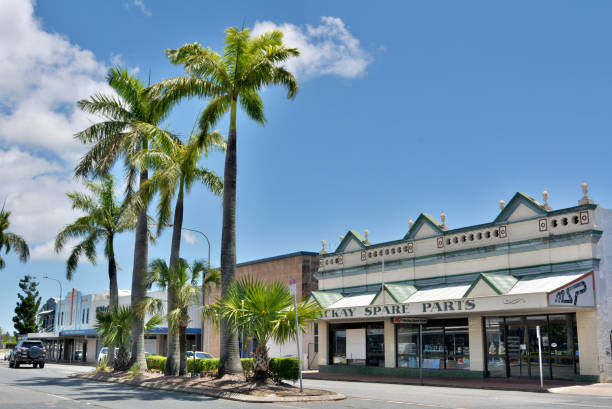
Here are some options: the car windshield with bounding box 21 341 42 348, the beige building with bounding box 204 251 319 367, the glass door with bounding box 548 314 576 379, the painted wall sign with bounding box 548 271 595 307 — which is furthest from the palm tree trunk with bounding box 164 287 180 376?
the car windshield with bounding box 21 341 42 348

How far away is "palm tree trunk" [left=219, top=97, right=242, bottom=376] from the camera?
21.1m

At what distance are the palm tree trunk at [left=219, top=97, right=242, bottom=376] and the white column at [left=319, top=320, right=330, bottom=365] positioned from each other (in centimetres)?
1490

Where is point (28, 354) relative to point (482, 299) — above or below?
below

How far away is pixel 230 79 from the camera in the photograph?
926 inches

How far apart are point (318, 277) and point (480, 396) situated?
1868 centimetres

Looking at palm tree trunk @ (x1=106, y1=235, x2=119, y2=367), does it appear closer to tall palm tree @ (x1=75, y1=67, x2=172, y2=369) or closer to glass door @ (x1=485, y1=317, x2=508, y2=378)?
tall palm tree @ (x1=75, y1=67, x2=172, y2=369)

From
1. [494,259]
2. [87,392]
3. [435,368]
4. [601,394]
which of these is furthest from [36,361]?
[601,394]

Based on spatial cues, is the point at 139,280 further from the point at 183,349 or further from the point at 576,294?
the point at 576,294

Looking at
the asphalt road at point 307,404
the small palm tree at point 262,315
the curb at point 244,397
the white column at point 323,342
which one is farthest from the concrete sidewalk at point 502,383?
the small palm tree at point 262,315

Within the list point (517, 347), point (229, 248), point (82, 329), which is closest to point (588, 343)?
point (517, 347)

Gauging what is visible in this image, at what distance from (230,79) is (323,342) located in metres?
18.6

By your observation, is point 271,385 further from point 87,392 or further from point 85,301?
point 85,301

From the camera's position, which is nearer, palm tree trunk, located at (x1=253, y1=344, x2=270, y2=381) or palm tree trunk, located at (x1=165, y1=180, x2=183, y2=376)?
palm tree trunk, located at (x1=253, y1=344, x2=270, y2=381)

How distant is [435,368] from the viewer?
96.2ft
